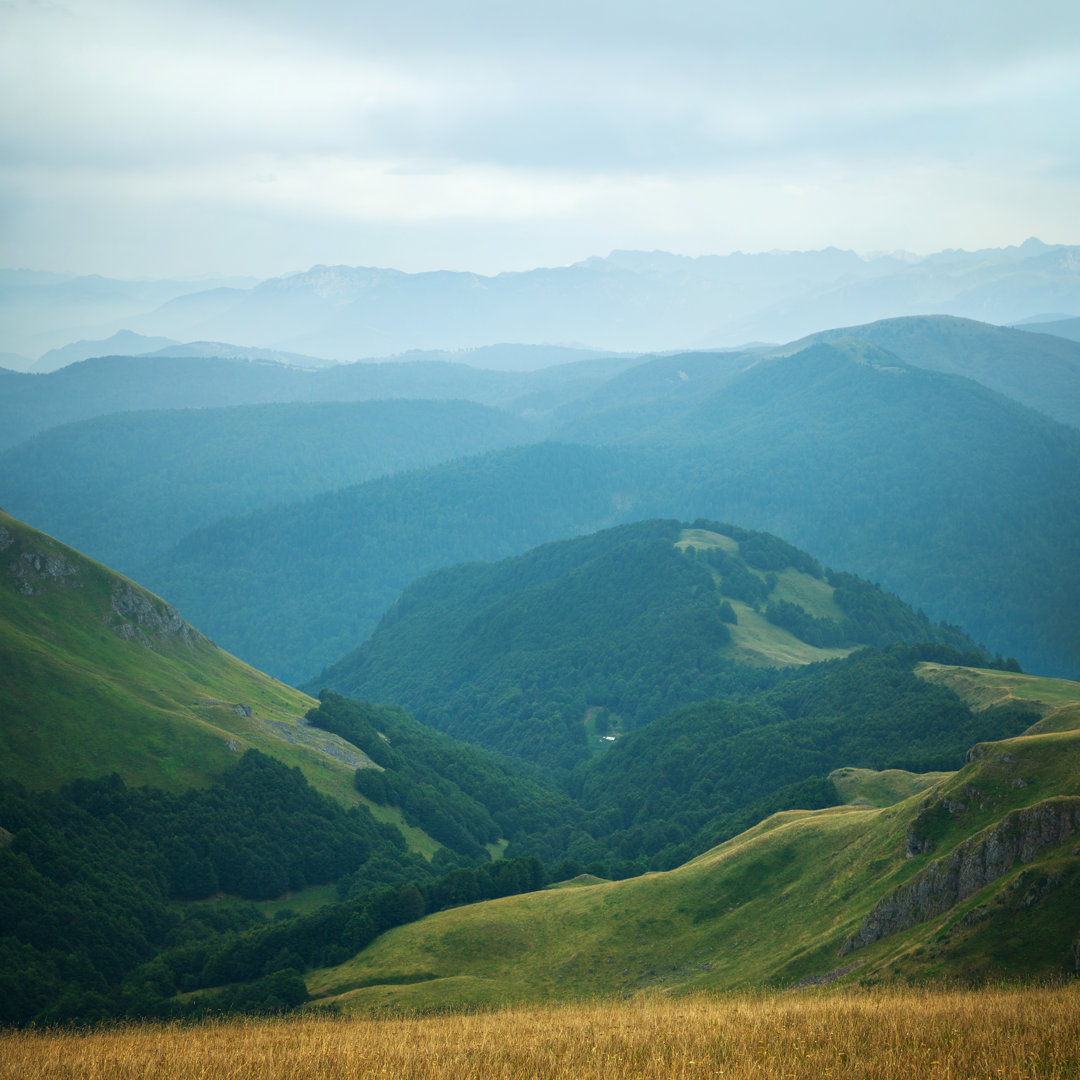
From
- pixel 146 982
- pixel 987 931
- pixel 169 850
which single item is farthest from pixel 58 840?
pixel 987 931

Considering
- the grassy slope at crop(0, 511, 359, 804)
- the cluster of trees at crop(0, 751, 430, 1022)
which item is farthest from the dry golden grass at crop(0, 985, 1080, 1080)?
the grassy slope at crop(0, 511, 359, 804)

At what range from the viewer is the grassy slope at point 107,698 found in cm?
13162

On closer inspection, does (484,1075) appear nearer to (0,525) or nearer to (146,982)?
(146,982)

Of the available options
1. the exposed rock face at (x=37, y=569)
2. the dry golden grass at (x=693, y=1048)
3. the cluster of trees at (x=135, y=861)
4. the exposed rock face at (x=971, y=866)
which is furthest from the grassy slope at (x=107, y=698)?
the exposed rock face at (x=971, y=866)

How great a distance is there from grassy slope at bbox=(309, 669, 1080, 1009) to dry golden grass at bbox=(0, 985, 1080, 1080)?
7.59 meters

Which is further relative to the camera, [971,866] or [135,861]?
[135,861]

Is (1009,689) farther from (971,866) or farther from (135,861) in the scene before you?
(135,861)

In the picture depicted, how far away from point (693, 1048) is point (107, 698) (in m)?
132

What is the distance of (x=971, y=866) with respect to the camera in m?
57.9

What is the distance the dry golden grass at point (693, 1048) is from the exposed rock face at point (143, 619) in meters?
132

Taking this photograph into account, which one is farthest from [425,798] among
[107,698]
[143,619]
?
[143,619]

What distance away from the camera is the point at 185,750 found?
467 ft

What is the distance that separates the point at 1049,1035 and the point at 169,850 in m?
121

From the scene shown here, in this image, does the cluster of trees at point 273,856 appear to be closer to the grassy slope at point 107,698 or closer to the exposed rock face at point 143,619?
the grassy slope at point 107,698
